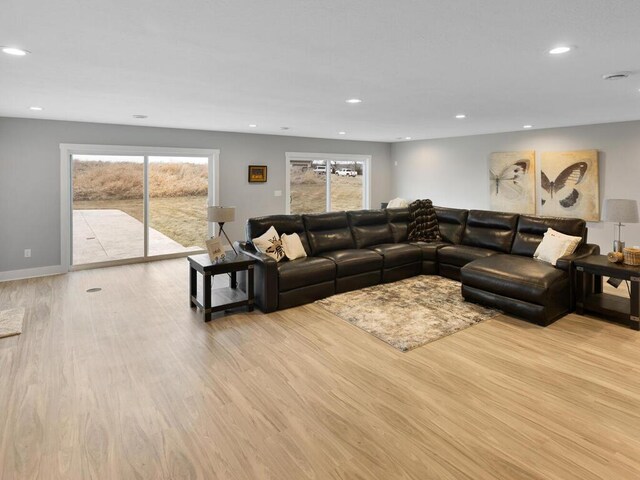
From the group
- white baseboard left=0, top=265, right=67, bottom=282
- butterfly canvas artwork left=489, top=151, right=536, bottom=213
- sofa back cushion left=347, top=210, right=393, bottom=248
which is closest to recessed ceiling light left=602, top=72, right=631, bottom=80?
sofa back cushion left=347, top=210, right=393, bottom=248

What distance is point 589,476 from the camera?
190 cm

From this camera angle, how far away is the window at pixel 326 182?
27.3 ft

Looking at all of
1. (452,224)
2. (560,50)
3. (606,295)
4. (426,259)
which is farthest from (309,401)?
(452,224)

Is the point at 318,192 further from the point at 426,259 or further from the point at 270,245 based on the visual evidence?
the point at 270,245

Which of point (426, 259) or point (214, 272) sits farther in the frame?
point (426, 259)

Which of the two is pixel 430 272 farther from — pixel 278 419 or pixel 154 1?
pixel 154 1

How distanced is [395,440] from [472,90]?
3.26 m

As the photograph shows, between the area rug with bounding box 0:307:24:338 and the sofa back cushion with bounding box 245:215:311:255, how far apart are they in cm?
251

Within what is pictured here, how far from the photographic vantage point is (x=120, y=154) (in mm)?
6258

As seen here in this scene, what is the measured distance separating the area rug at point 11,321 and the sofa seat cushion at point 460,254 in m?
5.18

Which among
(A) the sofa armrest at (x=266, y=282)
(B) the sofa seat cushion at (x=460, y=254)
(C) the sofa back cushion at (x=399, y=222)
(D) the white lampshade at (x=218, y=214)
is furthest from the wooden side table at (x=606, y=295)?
(D) the white lampshade at (x=218, y=214)

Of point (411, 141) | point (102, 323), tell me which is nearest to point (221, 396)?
point (102, 323)

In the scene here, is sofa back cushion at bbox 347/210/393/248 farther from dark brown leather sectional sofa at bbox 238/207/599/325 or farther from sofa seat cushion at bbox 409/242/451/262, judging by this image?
sofa seat cushion at bbox 409/242/451/262

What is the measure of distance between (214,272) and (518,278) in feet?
10.6
